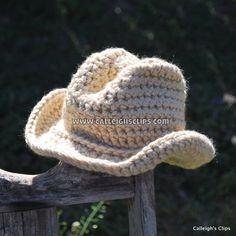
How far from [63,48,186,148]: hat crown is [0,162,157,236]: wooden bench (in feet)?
0.40

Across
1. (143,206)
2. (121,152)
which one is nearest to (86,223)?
(143,206)

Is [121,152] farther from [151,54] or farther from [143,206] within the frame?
[151,54]

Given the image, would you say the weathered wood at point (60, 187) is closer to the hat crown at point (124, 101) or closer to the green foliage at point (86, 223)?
the hat crown at point (124, 101)

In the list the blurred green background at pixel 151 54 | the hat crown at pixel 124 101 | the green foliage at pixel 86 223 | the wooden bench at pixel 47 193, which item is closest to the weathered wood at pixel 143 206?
the wooden bench at pixel 47 193

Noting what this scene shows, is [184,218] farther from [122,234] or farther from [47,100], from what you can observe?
[47,100]

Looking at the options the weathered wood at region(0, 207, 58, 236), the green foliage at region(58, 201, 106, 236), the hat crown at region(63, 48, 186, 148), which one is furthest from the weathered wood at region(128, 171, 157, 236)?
the green foliage at region(58, 201, 106, 236)

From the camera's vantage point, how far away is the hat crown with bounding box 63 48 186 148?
1.83 meters

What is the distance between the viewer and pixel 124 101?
1.82 meters

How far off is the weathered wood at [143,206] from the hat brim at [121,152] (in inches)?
3.8

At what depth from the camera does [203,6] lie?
19.3ft

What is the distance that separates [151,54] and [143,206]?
350 cm

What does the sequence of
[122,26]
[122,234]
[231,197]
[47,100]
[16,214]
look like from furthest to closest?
[122,26], [231,197], [122,234], [47,100], [16,214]

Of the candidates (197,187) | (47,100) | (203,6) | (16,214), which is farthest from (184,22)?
(16,214)

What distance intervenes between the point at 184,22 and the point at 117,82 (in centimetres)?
402
